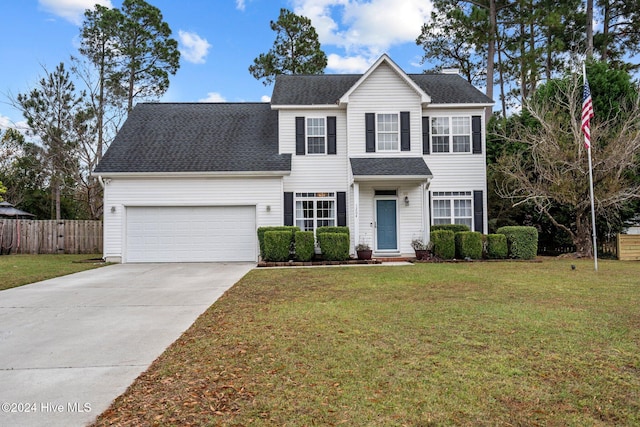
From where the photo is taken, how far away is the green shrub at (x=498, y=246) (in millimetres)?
13844

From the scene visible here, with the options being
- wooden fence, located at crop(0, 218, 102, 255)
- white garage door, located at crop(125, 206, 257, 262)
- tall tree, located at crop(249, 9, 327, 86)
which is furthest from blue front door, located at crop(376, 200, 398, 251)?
tall tree, located at crop(249, 9, 327, 86)

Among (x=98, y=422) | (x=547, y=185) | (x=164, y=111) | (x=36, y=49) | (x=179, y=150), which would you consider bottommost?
(x=98, y=422)

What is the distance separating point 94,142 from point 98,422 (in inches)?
998

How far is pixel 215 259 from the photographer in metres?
14.8

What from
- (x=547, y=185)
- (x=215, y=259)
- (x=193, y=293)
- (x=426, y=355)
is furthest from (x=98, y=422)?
(x=547, y=185)

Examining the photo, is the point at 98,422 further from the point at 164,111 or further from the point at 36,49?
the point at 36,49

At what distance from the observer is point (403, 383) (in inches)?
136

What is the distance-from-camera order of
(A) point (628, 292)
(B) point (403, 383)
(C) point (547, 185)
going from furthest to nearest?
(C) point (547, 185)
(A) point (628, 292)
(B) point (403, 383)

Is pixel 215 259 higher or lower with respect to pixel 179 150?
lower

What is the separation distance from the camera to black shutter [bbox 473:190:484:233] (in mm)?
15234

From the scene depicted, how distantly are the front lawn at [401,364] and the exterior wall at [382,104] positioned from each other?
8.70 metres

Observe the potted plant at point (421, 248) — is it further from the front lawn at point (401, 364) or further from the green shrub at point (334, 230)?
the front lawn at point (401, 364)

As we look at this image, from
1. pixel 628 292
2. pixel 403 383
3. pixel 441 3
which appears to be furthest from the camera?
pixel 441 3

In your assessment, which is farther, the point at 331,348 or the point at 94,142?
the point at 94,142
